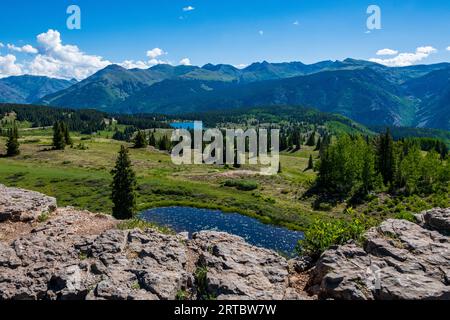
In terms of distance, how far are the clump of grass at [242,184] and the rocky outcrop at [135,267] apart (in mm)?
81859

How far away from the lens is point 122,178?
69500 millimetres

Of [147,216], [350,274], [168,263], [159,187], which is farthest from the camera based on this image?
[159,187]

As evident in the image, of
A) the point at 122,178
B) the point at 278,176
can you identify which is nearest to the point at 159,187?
the point at 122,178

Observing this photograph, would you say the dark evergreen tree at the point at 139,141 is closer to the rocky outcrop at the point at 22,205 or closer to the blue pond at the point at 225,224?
the blue pond at the point at 225,224

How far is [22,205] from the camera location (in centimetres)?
2594

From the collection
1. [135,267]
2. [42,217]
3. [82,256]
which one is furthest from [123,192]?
[135,267]

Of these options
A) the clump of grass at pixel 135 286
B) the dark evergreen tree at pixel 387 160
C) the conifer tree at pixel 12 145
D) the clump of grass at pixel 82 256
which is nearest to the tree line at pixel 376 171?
the dark evergreen tree at pixel 387 160

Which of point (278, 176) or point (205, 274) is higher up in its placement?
point (205, 274)

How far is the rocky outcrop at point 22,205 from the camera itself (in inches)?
986

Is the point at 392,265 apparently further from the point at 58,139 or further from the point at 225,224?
the point at 58,139

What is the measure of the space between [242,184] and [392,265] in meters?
88.2
